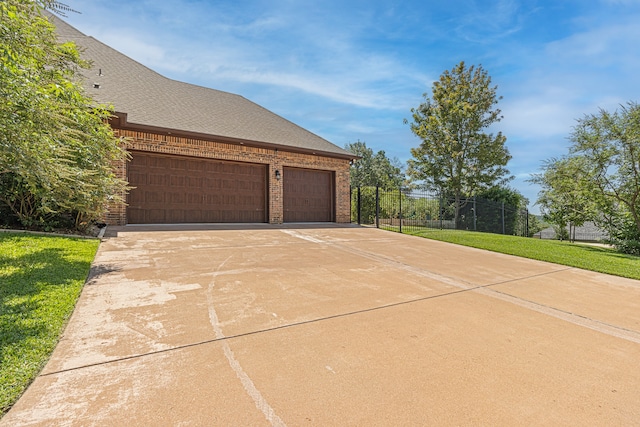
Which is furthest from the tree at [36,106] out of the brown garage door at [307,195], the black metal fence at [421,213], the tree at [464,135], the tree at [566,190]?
the tree at [464,135]

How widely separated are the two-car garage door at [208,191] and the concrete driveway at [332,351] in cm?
562

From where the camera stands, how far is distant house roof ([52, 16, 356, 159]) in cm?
1079

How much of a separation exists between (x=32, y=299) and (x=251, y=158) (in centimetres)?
933

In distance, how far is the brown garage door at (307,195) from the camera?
1316 cm

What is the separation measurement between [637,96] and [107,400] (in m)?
14.9

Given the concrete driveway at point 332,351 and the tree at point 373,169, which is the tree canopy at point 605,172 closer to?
the concrete driveway at point 332,351

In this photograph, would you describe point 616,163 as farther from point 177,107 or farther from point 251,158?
point 177,107

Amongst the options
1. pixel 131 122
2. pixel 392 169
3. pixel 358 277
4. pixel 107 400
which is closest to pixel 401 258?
pixel 358 277

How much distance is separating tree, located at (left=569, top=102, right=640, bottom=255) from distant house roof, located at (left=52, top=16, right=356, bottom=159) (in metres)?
8.79

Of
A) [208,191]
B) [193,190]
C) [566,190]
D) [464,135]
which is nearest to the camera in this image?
[193,190]

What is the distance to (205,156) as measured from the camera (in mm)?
11125

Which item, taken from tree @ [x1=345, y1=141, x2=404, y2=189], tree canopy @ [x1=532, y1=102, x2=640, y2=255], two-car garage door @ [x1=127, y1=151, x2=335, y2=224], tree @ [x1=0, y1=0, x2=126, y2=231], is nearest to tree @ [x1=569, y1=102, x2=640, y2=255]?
tree canopy @ [x1=532, y1=102, x2=640, y2=255]

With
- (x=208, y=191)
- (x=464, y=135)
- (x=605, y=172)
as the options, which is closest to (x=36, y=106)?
(x=208, y=191)

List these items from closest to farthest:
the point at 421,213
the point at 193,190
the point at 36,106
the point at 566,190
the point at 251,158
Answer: the point at 36,106 → the point at 193,190 → the point at 566,190 → the point at 251,158 → the point at 421,213
